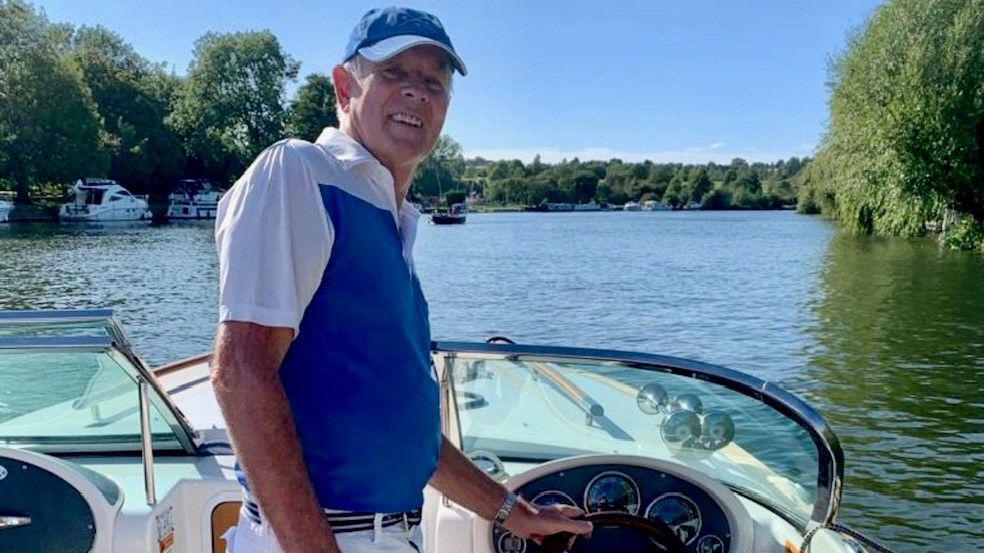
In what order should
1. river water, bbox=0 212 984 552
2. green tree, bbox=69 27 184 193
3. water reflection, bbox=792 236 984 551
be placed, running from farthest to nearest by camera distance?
green tree, bbox=69 27 184 193, river water, bbox=0 212 984 552, water reflection, bbox=792 236 984 551

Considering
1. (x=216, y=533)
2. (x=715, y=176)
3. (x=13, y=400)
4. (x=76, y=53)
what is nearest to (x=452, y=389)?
(x=216, y=533)

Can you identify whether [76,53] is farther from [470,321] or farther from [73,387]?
[73,387]

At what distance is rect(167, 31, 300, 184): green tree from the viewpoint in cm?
7394

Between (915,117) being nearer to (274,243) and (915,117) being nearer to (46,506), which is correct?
(46,506)

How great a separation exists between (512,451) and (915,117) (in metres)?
27.7

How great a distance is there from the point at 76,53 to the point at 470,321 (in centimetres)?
6284

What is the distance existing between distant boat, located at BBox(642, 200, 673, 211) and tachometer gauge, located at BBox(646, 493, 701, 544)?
14076cm

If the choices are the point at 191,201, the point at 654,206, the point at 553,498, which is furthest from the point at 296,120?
the point at 553,498

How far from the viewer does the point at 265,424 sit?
1.29 m

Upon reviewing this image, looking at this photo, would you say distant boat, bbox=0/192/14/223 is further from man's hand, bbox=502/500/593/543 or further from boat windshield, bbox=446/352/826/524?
man's hand, bbox=502/500/593/543

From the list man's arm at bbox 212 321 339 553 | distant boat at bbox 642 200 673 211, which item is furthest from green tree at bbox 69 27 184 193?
distant boat at bbox 642 200 673 211

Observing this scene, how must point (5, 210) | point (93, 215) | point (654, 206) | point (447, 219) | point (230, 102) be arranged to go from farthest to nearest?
1. point (654, 206)
2. point (447, 219)
3. point (230, 102)
4. point (93, 215)
5. point (5, 210)

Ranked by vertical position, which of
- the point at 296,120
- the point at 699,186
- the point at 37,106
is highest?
the point at 296,120

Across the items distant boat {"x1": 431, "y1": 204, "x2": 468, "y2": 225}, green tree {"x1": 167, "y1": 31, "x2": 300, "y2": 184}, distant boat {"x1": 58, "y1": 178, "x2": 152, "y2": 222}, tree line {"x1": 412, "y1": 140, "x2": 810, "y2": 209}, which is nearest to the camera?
distant boat {"x1": 58, "y1": 178, "x2": 152, "y2": 222}
